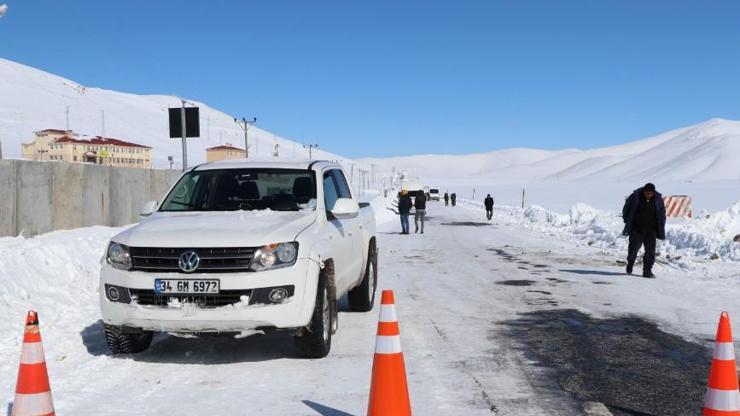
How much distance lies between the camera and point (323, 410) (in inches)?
183

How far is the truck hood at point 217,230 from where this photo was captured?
552cm

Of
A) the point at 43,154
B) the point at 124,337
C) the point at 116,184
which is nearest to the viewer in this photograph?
the point at 124,337

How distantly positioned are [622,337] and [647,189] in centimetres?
605

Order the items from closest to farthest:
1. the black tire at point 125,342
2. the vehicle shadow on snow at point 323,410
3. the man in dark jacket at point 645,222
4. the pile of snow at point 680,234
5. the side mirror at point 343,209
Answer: the vehicle shadow on snow at point 323,410 → the black tire at point 125,342 → the side mirror at point 343,209 → the man in dark jacket at point 645,222 → the pile of snow at point 680,234

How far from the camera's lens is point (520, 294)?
10195 mm

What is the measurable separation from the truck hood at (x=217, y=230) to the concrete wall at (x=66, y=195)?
8.30 m

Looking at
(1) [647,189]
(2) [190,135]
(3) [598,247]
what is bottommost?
(3) [598,247]

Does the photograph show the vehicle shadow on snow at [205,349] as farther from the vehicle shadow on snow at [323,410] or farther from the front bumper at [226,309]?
the vehicle shadow on snow at [323,410]

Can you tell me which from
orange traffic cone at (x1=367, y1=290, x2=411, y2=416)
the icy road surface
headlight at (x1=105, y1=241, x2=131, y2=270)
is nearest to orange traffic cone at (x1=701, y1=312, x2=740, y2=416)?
the icy road surface

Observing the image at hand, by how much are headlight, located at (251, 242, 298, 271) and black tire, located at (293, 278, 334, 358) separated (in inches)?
17.0

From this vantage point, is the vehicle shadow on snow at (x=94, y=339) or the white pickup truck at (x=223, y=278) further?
the vehicle shadow on snow at (x=94, y=339)

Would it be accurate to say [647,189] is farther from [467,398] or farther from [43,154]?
[43,154]

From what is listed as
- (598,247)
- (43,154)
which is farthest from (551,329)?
(43,154)

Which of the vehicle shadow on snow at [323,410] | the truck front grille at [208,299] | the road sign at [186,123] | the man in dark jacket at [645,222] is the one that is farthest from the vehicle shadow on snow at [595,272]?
the road sign at [186,123]
